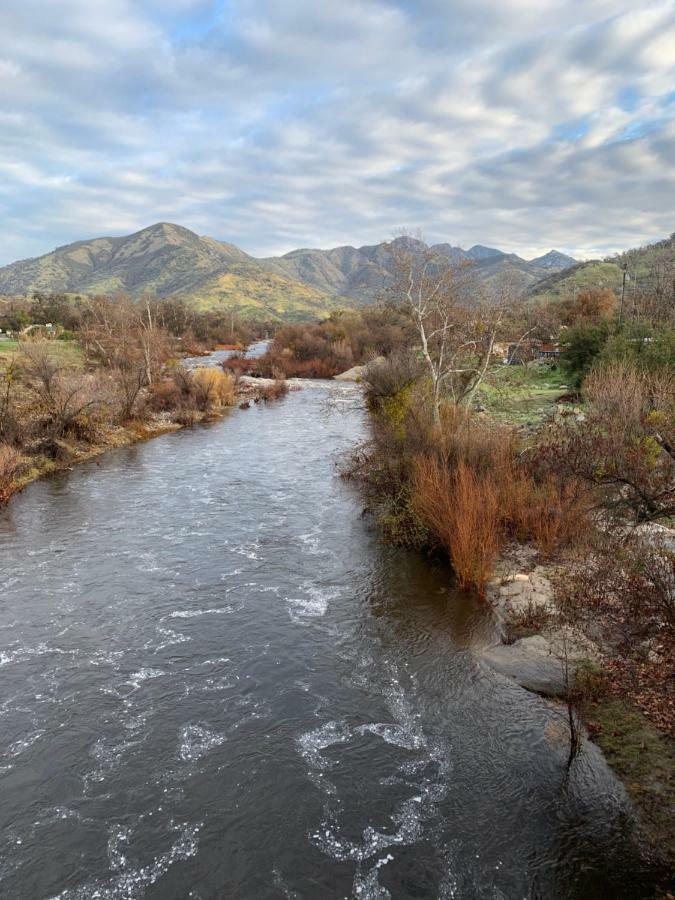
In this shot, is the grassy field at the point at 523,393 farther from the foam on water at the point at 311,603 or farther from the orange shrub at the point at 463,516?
the foam on water at the point at 311,603

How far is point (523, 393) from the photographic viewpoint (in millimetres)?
32000

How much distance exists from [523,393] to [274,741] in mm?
27251

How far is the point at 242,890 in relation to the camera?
20.7ft

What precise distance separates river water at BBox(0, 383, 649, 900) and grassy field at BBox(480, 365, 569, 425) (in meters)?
13.3

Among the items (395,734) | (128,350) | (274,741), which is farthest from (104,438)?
(395,734)

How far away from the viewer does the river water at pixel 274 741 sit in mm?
6555

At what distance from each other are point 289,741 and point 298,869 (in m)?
2.16

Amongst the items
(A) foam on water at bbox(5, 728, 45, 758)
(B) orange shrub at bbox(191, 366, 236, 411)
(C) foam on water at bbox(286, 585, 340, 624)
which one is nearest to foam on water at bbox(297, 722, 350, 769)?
(C) foam on water at bbox(286, 585, 340, 624)

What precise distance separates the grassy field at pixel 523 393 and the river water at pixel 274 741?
1329 cm

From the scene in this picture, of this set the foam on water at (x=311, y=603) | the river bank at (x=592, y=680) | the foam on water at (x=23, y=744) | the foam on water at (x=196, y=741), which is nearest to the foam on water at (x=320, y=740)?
A: the foam on water at (x=196, y=741)

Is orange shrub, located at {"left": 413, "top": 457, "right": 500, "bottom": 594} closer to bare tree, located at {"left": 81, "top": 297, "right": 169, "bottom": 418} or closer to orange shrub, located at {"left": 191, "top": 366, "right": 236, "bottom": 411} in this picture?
bare tree, located at {"left": 81, "top": 297, "right": 169, "bottom": 418}

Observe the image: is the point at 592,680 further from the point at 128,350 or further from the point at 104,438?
the point at 128,350

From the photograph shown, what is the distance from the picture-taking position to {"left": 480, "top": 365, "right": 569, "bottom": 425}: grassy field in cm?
2600

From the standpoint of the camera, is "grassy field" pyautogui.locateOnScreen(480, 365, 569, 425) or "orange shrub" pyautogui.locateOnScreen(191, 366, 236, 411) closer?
"grassy field" pyautogui.locateOnScreen(480, 365, 569, 425)
